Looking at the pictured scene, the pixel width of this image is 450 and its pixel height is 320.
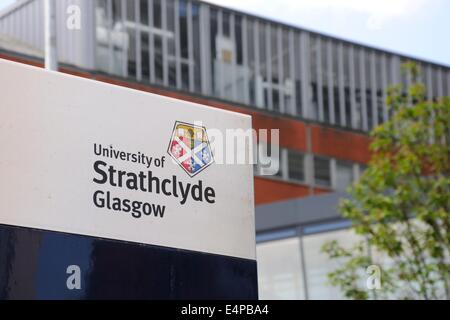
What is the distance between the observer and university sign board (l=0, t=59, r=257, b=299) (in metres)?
8.04

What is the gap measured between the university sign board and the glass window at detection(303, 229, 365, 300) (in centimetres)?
1896

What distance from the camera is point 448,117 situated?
77.2ft

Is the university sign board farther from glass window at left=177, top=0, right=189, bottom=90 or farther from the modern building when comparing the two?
glass window at left=177, top=0, right=189, bottom=90

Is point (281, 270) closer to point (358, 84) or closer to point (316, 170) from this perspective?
point (316, 170)

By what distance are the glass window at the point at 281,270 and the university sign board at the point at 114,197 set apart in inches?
787

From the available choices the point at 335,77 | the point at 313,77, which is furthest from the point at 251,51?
the point at 335,77

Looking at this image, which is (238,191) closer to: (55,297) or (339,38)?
(55,297)

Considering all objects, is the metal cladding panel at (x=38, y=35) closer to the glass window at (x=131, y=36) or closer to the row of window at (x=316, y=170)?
the glass window at (x=131, y=36)

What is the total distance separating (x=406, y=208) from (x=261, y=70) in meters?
27.1

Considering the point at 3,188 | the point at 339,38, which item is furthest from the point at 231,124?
the point at 339,38

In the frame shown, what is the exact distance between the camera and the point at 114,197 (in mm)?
8547

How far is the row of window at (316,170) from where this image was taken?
1906 inches

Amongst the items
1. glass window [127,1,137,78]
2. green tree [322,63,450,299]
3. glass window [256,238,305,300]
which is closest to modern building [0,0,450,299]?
glass window [127,1,137,78]

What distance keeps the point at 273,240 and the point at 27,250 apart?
2226 centimetres
